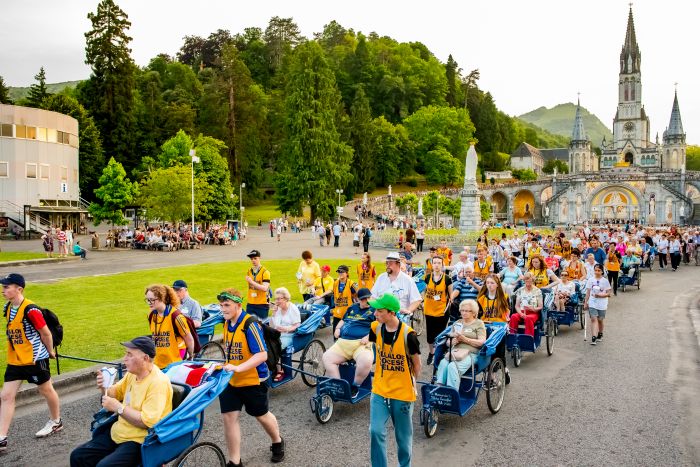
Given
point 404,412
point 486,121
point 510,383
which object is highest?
point 486,121

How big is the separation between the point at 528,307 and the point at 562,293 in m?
2.91

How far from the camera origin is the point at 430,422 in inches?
279

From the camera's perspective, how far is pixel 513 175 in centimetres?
11450

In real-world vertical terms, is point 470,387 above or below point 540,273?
below

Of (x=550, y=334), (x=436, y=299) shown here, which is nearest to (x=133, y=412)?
(x=436, y=299)

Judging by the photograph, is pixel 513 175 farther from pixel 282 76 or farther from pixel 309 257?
pixel 309 257

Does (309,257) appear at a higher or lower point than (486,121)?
lower

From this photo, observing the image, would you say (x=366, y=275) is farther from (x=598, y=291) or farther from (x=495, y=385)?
(x=598, y=291)

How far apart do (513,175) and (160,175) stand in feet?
293

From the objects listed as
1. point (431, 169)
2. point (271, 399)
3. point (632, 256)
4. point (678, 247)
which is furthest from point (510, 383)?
point (431, 169)

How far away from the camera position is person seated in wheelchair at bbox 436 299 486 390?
7.34m

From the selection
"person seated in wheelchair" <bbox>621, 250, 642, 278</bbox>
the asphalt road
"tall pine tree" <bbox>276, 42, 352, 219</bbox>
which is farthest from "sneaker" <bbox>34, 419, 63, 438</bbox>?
"tall pine tree" <bbox>276, 42, 352, 219</bbox>

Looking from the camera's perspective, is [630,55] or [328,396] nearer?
[328,396]

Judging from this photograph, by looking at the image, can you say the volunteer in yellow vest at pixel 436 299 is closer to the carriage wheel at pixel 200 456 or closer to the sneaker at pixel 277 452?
the sneaker at pixel 277 452
